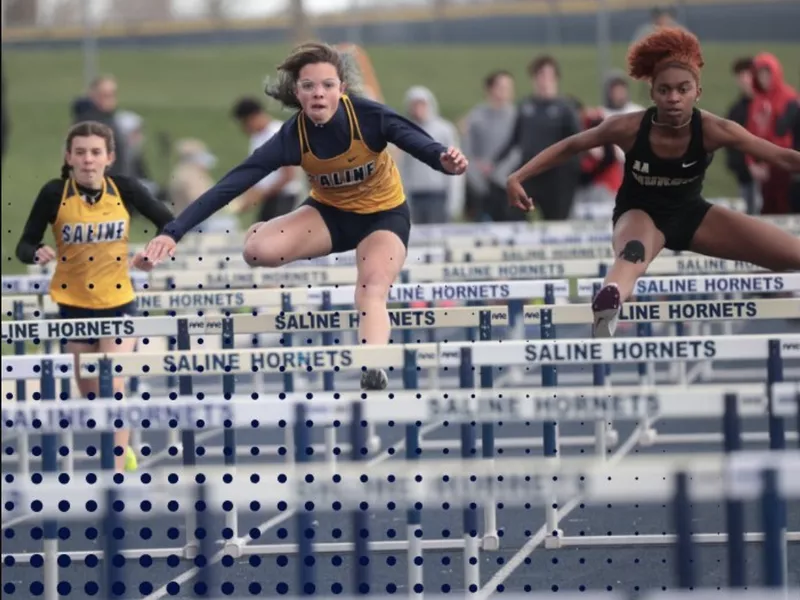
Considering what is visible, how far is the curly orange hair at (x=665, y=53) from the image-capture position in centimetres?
665

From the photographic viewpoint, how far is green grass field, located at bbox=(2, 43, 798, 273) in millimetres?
29547

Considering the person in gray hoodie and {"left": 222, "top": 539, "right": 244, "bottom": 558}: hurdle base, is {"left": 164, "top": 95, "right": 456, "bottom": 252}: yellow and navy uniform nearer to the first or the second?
{"left": 222, "top": 539, "right": 244, "bottom": 558}: hurdle base

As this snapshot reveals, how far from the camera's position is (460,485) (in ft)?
14.3

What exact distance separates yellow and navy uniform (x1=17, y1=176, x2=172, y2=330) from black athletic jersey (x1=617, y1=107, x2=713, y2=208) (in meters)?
2.36

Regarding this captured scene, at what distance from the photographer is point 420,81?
35.2 meters

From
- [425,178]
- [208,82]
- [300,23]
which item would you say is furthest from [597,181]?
[208,82]

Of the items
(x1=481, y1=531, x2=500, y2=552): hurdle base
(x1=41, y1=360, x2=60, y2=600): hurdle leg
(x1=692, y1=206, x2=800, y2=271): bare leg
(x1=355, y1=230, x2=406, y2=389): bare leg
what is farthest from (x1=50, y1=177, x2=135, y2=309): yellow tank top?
(x1=692, y1=206, x2=800, y2=271): bare leg

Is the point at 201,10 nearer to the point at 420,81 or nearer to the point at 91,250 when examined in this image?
the point at 420,81

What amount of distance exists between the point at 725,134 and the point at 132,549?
318 centimetres

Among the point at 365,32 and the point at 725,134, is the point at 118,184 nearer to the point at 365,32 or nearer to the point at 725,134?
the point at 725,134

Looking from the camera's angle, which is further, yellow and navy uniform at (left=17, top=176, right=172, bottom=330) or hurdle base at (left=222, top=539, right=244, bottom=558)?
yellow and navy uniform at (left=17, top=176, right=172, bottom=330)

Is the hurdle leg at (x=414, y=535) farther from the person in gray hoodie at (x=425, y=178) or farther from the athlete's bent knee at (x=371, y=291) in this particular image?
the person in gray hoodie at (x=425, y=178)

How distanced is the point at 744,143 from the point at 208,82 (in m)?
31.1

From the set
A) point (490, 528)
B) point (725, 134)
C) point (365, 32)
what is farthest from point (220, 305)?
point (365, 32)
